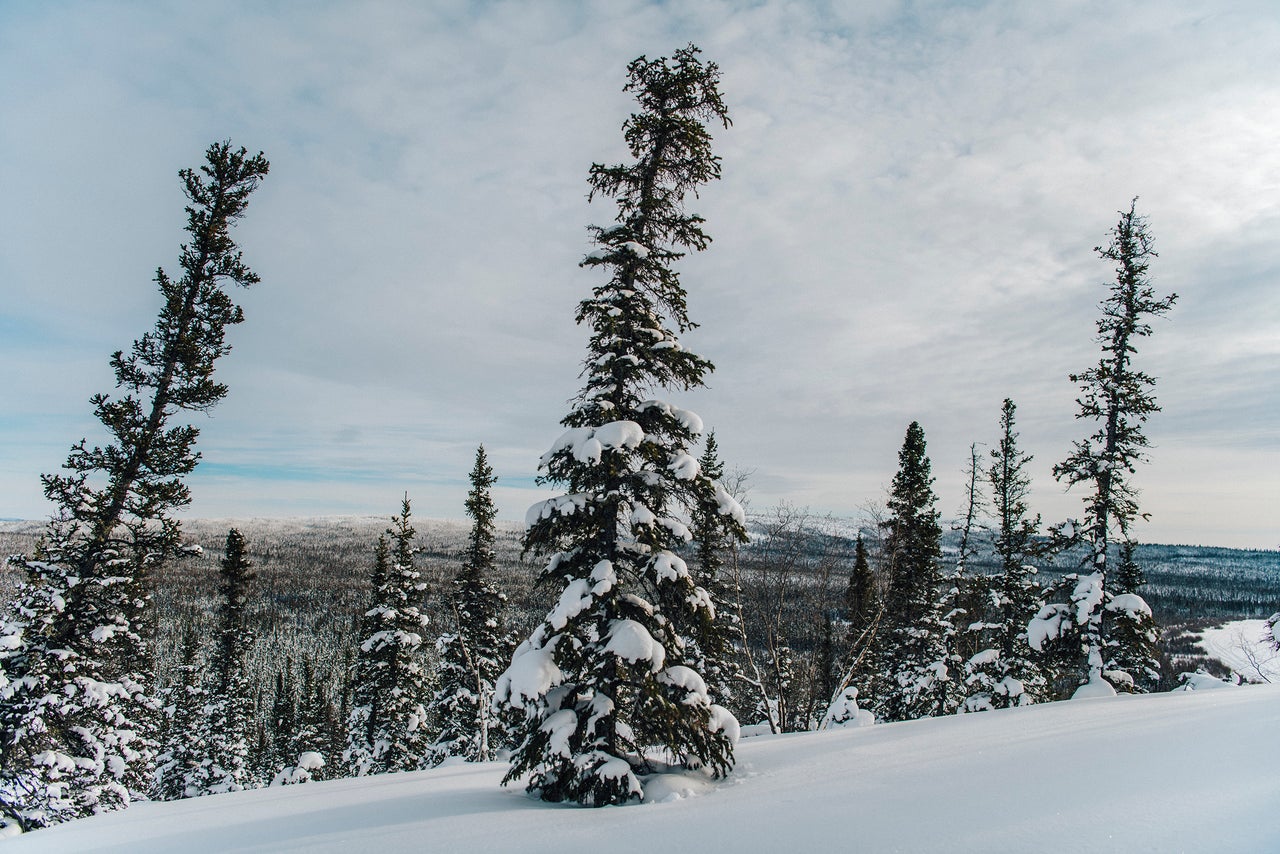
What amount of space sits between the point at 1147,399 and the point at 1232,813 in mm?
17487

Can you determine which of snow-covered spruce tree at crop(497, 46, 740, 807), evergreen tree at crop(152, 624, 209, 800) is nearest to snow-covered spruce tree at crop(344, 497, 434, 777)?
evergreen tree at crop(152, 624, 209, 800)

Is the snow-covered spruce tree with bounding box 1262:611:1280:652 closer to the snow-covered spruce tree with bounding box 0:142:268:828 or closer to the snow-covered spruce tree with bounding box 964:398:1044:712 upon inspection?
the snow-covered spruce tree with bounding box 964:398:1044:712

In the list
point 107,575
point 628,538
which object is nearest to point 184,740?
point 107,575

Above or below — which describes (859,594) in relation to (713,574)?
below

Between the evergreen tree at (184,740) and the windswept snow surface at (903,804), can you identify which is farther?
the evergreen tree at (184,740)

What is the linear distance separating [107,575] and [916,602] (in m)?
30.6

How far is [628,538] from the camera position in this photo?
10.4 metres

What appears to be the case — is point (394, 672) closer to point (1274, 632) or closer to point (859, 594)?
point (859, 594)

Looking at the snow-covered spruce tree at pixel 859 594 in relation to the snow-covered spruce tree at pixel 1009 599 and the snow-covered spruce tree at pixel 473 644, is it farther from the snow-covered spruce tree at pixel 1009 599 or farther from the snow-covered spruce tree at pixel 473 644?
the snow-covered spruce tree at pixel 473 644

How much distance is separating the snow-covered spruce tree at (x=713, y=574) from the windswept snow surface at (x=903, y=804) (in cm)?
217

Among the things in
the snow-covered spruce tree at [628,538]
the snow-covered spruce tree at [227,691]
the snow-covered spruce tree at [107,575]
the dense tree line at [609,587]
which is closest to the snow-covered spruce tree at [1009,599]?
the dense tree line at [609,587]

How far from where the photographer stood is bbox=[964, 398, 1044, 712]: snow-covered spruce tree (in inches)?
974

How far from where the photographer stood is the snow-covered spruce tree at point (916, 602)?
2819 cm

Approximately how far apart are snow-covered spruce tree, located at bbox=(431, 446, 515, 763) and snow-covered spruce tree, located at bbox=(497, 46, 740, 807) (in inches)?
799
